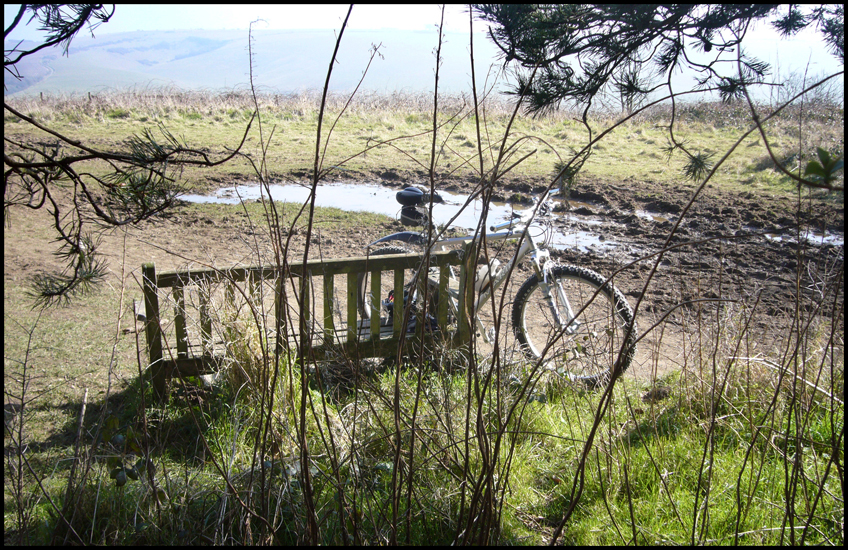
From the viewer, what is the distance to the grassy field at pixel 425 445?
1281mm

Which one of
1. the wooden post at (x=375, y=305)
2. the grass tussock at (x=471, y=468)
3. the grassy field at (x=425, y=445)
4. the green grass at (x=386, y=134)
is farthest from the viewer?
the green grass at (x=386, y=134)

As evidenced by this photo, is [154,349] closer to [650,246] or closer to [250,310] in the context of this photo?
[250,310]

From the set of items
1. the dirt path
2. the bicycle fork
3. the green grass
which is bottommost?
the dirt path

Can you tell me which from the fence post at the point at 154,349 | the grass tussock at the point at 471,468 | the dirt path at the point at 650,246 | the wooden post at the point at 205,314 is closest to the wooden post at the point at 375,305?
the grass tussock at the point at 471,468

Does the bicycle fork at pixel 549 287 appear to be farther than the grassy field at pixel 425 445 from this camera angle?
Yes

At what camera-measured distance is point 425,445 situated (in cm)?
124

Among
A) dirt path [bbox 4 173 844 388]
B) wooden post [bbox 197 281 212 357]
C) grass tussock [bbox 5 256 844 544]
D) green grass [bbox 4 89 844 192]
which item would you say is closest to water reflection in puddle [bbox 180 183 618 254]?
dirt path [bbox 4 173 844 388]

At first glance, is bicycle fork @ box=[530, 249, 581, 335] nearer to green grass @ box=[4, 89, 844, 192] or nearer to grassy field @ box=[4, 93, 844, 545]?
grassy field @ box=[4, 93, 844, 545]

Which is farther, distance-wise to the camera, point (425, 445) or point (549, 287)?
point (549, 287)

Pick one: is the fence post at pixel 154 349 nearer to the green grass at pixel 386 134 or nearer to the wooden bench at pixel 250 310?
the wooden bench at pixel 250 310

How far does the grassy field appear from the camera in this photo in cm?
128

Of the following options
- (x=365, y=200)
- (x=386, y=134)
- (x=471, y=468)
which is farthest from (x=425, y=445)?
(x=386, y=134)

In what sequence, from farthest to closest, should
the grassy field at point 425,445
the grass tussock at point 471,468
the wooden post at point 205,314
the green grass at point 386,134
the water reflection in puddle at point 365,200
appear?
the green grass at point 386,134 < the water reflection in puddle at point 365,200 < the wooden post at point 205,314 < the grass tussock at point 471,468 < the grassy field at point 425,445

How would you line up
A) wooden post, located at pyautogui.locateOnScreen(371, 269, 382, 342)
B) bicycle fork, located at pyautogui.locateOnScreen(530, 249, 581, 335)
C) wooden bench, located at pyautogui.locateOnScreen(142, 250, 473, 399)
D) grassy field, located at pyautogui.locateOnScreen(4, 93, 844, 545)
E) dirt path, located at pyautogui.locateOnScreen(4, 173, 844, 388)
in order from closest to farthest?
1. grassy field, located at pyautogui.locateOnScreen(4, 93, 844, 545)
2. wooden bench, located at pyautogui.locateOnScreen(142, 250, 473, 399)
3. bicycle fork, located at pyautogui.locateOnScreen(530, 249, 581, 335)
4. wooden post, located at pyautogui.locateOnScreen(371, 269, 382, 342)
5. dirt path, located at pyautogui.locateOnScreen(4, 173, 844, 388)
